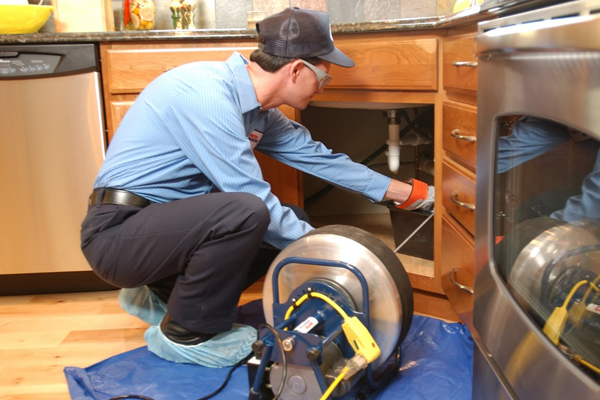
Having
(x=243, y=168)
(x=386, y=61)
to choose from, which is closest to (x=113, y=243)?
(x=243, y=168)

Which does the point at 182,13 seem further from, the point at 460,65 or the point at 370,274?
the point at 370,274

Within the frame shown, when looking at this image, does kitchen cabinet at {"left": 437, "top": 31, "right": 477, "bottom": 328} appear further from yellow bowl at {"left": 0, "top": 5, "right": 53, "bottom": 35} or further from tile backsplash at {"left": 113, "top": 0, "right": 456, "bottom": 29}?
yellow bowl at {"left": 0, "top": 5, "right": 53, "bottom": 35}

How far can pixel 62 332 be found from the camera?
1.78 m

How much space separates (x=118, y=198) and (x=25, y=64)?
0.72 metres

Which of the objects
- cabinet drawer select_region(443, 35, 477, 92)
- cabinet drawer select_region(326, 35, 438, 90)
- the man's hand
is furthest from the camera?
the man's hand

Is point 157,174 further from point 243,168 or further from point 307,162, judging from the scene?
point 307,162

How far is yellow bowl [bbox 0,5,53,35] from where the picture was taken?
1904 mm

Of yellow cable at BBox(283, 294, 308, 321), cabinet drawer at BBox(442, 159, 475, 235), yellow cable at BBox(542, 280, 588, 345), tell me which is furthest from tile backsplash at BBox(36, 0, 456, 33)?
yellow cable at BBox(542, 280, 588, 345)

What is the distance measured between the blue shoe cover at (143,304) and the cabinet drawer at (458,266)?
79 cm

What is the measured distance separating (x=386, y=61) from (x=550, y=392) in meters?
Result: 1.13

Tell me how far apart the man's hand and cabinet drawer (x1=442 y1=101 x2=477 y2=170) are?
0.18 m

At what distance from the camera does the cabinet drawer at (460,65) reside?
132 cm

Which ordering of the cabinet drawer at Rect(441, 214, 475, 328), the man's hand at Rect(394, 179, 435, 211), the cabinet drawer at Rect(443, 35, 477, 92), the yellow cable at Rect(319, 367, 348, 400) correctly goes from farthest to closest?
the man's hand at Rect(394, 179, 435, 211) < the cabinet drawer at Rect(441, 214, 475, 328) < the cabinet drawer at Rect(443, 35, 477, 92) < the yellow cable at Rect(319, 367, 348, 400)

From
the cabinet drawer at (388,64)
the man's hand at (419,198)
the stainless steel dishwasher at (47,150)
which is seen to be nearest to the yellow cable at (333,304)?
the man's hand at (419,198)
